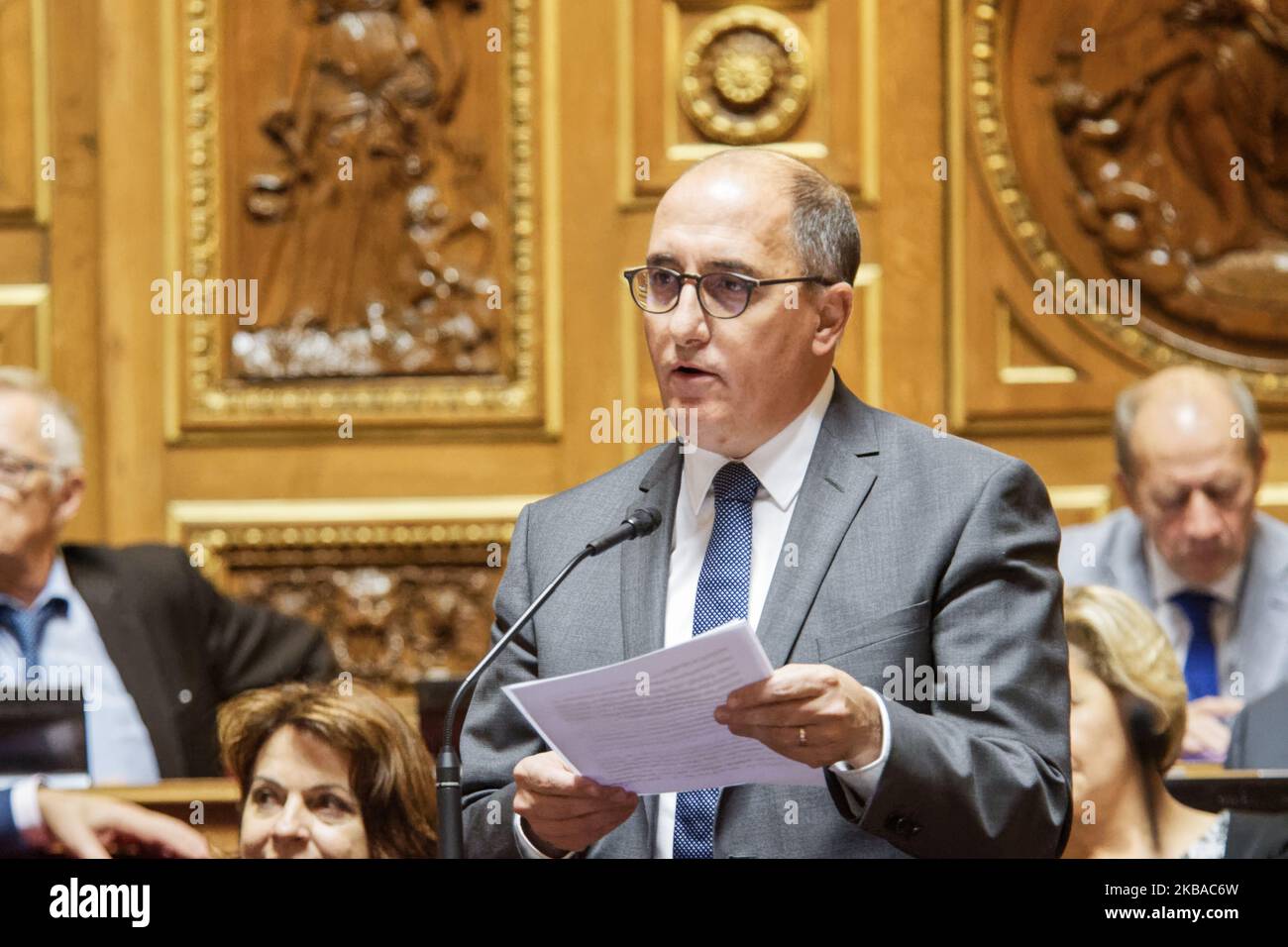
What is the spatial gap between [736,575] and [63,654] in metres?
1.96

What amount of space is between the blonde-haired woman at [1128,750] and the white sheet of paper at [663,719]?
1.05m

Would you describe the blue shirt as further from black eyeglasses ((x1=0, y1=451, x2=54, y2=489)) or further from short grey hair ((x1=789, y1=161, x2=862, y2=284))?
short grey hair ((x1=789, y1=161, x2=862, y2=284))

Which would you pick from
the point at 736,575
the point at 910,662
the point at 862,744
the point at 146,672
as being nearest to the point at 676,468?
the point at 736,575

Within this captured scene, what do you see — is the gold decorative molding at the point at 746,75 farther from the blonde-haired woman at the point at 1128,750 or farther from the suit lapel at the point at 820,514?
the suit lapel at the point at 820,514

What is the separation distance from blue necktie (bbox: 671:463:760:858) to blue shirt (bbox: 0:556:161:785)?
1.65 meters

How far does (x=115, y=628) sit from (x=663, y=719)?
2071mm

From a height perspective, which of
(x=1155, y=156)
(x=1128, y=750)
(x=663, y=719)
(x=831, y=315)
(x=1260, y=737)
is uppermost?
(x=1155, y=156)

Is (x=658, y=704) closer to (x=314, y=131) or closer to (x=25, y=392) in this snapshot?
(x=25, y=392)

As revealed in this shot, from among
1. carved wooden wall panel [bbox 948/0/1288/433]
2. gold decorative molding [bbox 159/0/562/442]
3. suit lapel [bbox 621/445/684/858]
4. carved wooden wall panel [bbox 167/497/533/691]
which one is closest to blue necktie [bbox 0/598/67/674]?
carved wooden wall panel [bbox 167/497/533/691]

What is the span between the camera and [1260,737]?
318cm

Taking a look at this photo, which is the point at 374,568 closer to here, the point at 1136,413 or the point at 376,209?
the point at 376,209

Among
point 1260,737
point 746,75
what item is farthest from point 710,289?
point 746,75

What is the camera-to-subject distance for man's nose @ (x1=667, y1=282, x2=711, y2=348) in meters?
2.02

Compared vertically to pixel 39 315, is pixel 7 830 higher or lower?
lower
